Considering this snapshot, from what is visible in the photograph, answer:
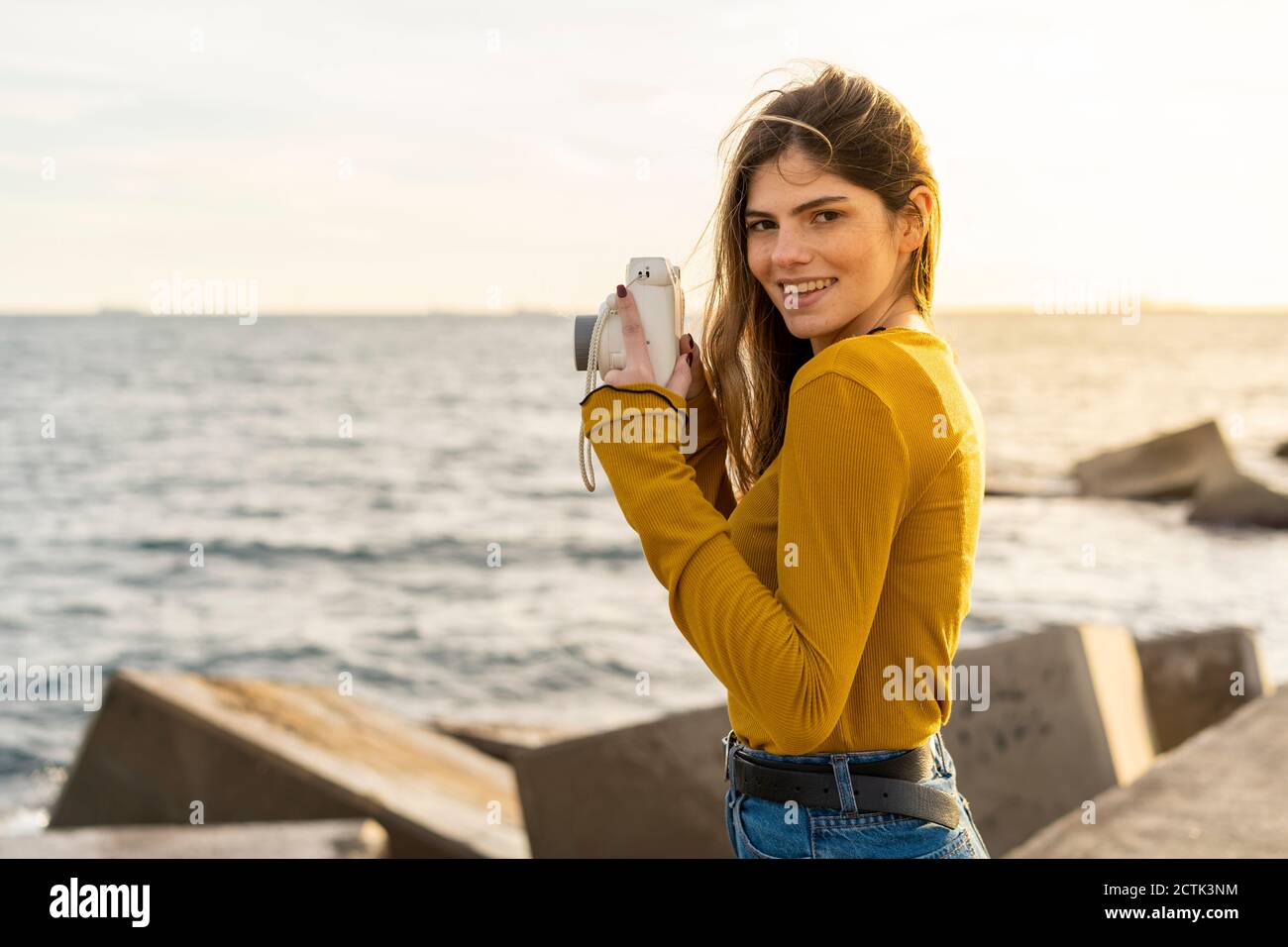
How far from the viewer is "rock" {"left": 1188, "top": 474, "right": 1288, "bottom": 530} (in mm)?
18828

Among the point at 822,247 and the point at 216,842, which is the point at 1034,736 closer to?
the point at 216,842

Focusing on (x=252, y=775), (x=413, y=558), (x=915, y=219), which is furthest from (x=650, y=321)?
(x=413, y=558)

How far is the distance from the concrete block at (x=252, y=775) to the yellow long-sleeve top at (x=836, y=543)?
3.71 meters

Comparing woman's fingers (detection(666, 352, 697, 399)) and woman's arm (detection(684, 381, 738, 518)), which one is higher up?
woman's fingers (detection(666, 352, 697, 399))

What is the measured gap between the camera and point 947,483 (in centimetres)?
167

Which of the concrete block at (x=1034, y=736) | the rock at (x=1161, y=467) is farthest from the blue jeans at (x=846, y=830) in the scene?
the rock at (x=1161, y=467)

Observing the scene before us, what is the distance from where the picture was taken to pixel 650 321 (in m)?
1.87

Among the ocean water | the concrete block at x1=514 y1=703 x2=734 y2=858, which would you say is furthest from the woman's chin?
the concrete block at x1=514 y1=703 x2=734 y2=858

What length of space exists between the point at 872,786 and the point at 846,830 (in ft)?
0.26

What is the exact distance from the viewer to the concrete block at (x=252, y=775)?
5.27 m

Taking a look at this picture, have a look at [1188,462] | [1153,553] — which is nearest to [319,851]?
[1153,553]

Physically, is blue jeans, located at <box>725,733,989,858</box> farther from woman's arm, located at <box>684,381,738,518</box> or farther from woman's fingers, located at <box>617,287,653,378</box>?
woman's fingers, located at <box>617,287,653,378</box>
